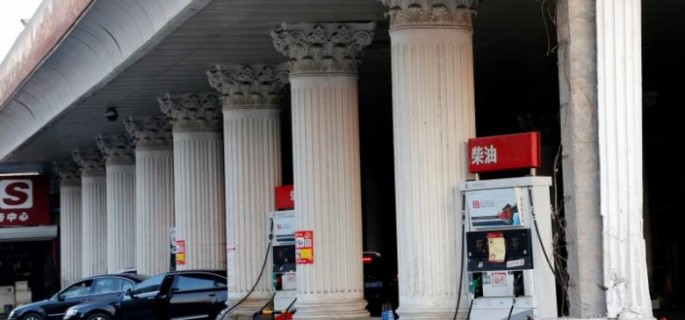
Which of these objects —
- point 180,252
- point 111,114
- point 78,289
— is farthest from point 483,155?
point 111,114

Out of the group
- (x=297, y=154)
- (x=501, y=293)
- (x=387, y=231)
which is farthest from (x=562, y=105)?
(x=387, y=231)

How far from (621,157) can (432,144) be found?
19.0ft

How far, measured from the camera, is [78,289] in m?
Answer: 36.4

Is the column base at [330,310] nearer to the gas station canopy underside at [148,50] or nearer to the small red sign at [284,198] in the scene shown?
the small red sign at [284,198]

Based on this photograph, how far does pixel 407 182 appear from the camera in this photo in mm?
22688

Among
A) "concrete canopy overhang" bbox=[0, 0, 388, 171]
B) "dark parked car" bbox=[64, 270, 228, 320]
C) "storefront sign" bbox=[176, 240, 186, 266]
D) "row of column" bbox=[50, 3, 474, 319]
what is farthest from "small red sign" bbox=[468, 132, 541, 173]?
"storefront sign" bbox=[176, 240, 186, 266]

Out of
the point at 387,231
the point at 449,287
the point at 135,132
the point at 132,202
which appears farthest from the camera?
the point at 387,231

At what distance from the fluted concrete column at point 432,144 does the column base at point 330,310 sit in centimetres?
410

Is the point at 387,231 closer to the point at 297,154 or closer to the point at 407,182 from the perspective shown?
the point at 297,154

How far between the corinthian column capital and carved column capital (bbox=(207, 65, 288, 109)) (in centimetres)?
1428

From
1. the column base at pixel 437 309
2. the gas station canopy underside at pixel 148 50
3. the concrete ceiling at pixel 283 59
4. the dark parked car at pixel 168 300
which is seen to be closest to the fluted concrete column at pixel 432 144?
the column base at pixel 437 309

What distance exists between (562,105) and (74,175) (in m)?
41.3

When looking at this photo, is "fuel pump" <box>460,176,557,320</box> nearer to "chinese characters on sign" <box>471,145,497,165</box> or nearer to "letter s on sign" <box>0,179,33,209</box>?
"chinese characters on sign" <box>471,145,497,165</box>

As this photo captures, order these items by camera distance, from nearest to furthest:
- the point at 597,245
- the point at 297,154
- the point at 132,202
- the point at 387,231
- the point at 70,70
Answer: the point at 597,245, the point at 297,154, the point at 70,70, the point at 132,202, the point at 387,231
